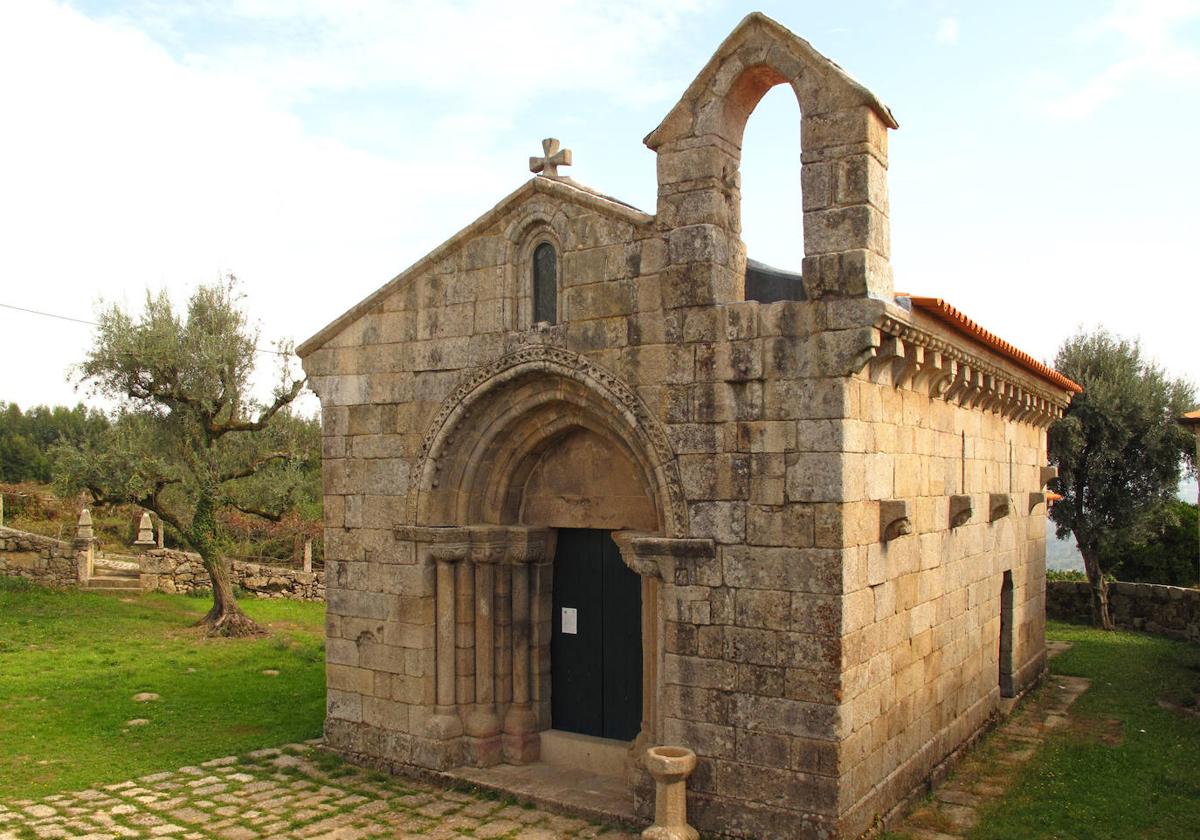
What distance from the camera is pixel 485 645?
9.42 metres

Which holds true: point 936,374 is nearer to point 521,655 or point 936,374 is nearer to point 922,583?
point 922,583

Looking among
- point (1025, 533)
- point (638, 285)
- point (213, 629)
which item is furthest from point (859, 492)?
point (213, 629)

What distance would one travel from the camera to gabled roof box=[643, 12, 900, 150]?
7449 millimetres

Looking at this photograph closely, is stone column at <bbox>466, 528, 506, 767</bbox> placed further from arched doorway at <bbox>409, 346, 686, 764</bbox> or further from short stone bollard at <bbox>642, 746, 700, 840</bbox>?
short stone bollard at <bbox>642, 746, 700, 840</bbox>

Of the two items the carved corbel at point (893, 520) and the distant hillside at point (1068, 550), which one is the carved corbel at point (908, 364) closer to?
the carved corbel at point (893, 520)

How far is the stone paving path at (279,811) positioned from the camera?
25.6ft

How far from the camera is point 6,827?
7.88 meters

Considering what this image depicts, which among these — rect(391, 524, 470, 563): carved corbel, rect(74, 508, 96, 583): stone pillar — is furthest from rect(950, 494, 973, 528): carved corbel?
rect(74, 508, 96, 583): stone pillar

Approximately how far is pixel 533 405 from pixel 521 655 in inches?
97.4

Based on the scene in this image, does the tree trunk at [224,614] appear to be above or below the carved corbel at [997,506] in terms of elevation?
below

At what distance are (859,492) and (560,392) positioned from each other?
2.84 m

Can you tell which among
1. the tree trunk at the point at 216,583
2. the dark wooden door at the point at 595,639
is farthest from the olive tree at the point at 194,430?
the dark wooden door at the point at 595,639

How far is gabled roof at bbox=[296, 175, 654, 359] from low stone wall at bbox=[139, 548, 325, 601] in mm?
11987

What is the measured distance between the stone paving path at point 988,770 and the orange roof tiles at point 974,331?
4.19m
